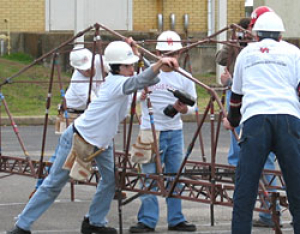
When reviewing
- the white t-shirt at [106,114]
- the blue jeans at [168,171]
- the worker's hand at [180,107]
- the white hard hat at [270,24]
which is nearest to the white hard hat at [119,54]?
the white t-shirt at [106,114]

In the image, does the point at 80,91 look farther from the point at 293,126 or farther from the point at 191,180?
the point at 293,126

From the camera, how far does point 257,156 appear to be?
643 centimetres

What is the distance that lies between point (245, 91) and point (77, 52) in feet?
11.3

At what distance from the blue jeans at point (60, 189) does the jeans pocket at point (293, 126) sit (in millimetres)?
1923

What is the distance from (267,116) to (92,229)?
7.52ft

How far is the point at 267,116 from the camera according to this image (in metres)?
6.43

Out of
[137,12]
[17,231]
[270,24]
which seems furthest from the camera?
[137,12]

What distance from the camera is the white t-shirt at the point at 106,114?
7551mm

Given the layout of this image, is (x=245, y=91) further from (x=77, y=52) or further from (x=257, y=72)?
(x=77, y=52)

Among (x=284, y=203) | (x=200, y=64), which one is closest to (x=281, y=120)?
(x=284, y=203)

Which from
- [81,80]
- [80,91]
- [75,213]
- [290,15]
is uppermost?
[290,15]

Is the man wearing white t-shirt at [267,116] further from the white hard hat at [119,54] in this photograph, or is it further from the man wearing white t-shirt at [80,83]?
the man wearing white t-shirt at [80,83]

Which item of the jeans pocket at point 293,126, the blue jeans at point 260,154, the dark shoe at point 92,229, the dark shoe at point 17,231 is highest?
the jeans pocket at point 293,126

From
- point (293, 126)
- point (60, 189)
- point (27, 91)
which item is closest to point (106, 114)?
point (60, 189)
